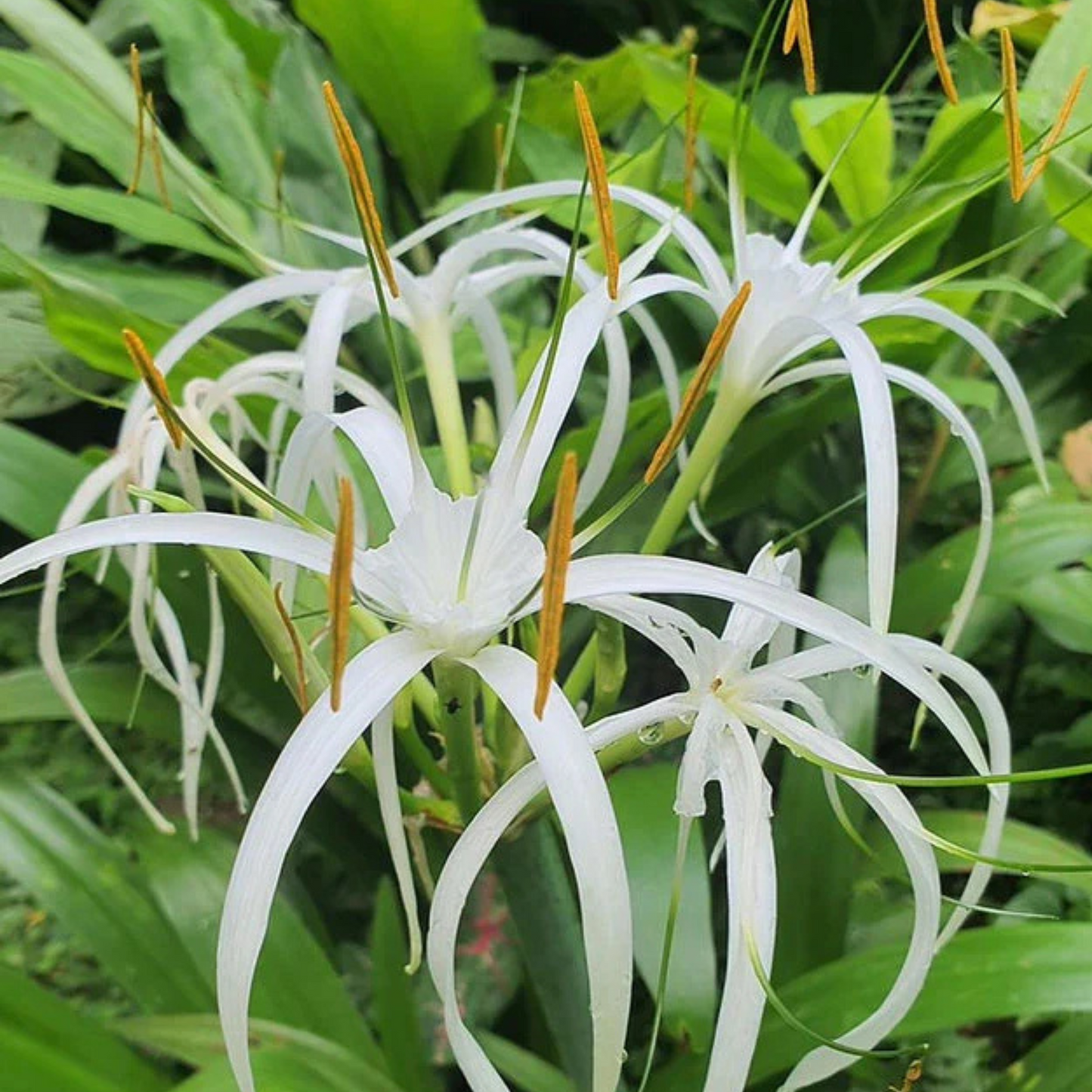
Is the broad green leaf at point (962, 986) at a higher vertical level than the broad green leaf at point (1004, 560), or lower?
lower

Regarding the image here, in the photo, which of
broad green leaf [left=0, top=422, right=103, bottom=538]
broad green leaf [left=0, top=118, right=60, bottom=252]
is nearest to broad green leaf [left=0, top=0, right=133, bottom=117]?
broad green leaf [left=0, top=118, right=60, bottom=252]

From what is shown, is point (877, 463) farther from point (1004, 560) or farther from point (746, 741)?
point (1004, 560)

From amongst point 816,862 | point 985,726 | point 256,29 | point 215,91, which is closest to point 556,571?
point 985,726

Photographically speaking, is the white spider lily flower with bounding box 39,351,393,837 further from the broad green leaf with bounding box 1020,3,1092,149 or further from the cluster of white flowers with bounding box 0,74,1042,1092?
the broad green leaf with bounding box 1020,3,1092,149

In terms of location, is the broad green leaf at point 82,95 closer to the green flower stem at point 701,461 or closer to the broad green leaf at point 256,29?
the broad green leaf at point 256,29

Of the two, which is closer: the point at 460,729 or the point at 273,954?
the point at 460,729

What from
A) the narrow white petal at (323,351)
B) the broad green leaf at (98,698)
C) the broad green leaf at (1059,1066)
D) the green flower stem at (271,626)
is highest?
the narrow white petal at (323,351)

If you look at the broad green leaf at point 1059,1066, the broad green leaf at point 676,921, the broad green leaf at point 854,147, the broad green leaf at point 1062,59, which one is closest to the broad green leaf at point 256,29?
the broad green leaf at point 854,147
